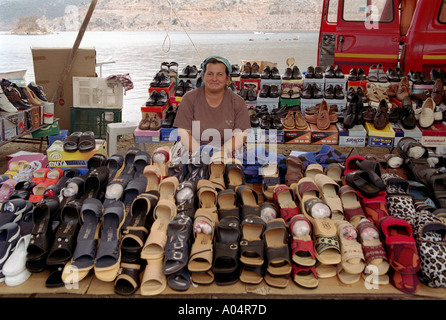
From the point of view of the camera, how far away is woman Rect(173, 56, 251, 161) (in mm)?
2881

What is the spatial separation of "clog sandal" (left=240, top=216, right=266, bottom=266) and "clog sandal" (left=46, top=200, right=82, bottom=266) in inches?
31.4

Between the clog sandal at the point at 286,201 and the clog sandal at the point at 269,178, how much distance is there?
138mm

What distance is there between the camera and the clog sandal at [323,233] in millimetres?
1599

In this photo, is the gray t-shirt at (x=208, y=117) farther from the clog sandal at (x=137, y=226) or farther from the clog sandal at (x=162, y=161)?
the clog sandal at (x=137, y=226)

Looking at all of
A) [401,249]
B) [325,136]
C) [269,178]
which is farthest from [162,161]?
[325,136]

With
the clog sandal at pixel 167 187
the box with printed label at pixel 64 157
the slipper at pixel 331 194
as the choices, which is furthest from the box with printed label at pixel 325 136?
the box with printed label at pixel 64 157

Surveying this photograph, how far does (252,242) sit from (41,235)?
99 centimetres

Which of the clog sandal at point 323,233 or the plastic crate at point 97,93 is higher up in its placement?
the plastic crate at point 97,93

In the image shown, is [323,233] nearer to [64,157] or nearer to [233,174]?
[233,174]

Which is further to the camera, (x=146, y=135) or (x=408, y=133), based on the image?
(x=146, y=135)

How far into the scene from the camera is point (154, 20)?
49.8 meters

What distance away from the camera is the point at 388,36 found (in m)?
5.54

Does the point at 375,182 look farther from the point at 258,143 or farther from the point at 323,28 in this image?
the point at 323,28

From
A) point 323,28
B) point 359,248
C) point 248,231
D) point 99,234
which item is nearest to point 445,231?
point 359,248
